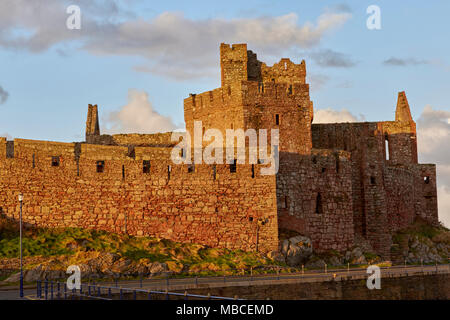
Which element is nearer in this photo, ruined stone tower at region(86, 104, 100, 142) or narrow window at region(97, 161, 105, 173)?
narrow window at region(97, 161, 105, 173)

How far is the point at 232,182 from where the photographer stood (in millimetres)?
42188

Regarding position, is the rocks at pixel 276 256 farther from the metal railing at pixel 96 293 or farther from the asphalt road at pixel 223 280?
the metal railing at pixel 96 293

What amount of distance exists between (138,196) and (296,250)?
34.2 ft

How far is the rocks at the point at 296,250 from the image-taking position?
42.4 meters

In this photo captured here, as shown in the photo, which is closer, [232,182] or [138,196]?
[138,196]

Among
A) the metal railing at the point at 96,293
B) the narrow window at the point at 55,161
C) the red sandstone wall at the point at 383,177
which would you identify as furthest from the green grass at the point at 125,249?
the red sandstone wall at the point at 383,177

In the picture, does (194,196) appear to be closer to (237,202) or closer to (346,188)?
(237,202)

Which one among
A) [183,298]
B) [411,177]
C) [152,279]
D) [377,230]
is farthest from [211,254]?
[411,177]

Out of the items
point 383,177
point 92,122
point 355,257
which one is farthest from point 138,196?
point 383,177

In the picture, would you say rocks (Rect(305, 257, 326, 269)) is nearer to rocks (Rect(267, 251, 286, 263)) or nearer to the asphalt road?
the asphalt road

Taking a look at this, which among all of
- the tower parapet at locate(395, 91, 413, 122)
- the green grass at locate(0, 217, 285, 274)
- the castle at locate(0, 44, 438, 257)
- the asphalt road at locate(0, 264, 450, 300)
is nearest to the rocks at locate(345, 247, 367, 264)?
the castle at locate(0, 44, 438, 257)

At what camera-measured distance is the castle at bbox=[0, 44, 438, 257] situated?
4072cm

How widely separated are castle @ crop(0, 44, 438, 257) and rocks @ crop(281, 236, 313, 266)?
3.89ft

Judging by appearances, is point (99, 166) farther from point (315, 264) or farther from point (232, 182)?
point (315, 264)
